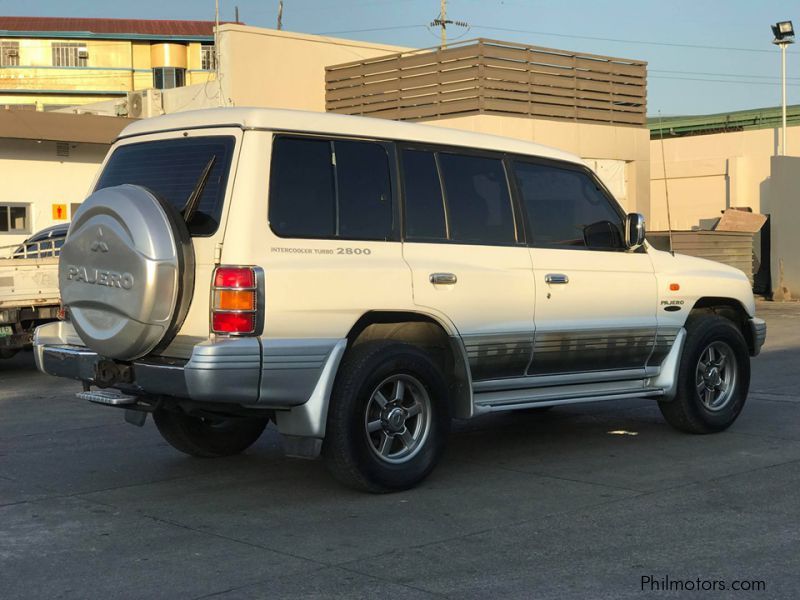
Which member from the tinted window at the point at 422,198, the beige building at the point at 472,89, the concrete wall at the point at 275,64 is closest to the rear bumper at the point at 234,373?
the tinted window at the point at 422,198

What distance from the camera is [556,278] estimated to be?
7.41m

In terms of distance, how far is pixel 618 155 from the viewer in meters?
25.3

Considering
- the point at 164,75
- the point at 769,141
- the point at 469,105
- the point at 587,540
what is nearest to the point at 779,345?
the point at 469,105

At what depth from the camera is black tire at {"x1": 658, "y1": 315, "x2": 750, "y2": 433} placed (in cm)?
830

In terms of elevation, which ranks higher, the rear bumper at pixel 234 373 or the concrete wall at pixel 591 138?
the concrete wall at pixel 591 138

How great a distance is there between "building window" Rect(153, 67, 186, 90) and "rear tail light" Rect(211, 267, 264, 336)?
A: 6736 cm

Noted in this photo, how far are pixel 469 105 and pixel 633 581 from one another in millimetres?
18610

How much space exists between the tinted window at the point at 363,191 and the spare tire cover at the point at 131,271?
3.11 ft

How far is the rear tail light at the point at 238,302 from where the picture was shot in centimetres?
586

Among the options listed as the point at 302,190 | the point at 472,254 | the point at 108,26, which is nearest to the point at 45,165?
the point at 472,254

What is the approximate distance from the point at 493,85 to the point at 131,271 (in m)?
17.6

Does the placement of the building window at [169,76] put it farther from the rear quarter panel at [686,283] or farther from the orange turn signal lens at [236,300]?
the orange turn signal lens at [236,300]

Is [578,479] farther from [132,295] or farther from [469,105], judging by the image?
[469,105]

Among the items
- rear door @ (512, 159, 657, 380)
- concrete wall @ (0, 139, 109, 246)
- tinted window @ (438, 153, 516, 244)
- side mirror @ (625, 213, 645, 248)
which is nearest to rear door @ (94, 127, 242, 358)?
tinted window @ (438, 153, 516, 244)
